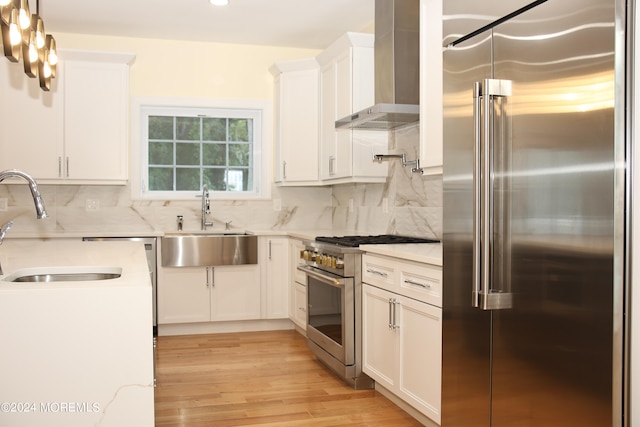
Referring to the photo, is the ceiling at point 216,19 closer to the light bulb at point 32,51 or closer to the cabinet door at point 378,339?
the light bulb at point 32,51

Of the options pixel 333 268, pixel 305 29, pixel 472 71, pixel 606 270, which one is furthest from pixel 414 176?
pixel 606 270

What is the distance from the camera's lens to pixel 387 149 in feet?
15.6

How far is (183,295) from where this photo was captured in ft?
17.3

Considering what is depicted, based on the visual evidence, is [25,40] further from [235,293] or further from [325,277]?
[235,293]

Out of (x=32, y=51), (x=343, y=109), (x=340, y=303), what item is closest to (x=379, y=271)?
(x=340, y=303)

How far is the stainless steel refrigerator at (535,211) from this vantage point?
1.66 m

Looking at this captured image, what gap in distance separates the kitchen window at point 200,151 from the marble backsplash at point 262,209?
16 centimetres

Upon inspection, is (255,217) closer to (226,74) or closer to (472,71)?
(226,74)

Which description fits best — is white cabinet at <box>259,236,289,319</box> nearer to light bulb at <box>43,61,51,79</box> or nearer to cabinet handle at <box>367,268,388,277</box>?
cabinet handle at <box>367,268,388,277</box>

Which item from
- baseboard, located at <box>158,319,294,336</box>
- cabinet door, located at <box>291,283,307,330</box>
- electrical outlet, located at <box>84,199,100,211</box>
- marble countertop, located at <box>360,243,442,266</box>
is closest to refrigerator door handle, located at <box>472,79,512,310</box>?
marble countertop, located at <box>360,243,442,266</box>

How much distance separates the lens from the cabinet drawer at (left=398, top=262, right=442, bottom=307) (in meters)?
2.81

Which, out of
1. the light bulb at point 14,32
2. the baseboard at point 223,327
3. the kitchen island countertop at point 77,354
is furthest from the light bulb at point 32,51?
the baseboard at point 223,327

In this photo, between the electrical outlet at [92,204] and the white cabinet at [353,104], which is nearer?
the white cabinet at [353,104]

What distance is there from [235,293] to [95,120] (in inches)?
73.6
